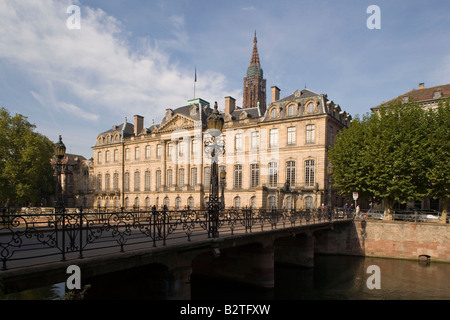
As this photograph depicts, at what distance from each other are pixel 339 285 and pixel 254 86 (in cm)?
8065

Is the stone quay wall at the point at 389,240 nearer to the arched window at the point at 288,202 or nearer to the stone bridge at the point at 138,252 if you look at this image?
the arched window at the point at 288,202

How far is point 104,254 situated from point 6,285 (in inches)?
89.3

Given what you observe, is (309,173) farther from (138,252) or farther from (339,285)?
(138,252)

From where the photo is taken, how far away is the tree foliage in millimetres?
25438

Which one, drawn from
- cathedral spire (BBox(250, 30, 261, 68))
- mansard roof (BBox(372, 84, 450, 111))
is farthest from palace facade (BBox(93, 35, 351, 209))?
cathedral spire (BBox(250, 30, 261, 68))

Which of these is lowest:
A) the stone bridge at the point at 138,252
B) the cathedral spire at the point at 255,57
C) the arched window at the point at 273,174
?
the stone bridge at the point at 138,252

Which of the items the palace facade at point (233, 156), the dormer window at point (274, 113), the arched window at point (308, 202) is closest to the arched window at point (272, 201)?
the palace facade at point (233, 156)

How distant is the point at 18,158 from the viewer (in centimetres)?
4059

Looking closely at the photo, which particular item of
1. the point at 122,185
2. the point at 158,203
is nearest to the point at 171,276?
the point at 158,203

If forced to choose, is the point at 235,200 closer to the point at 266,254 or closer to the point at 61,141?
the point at 266,254

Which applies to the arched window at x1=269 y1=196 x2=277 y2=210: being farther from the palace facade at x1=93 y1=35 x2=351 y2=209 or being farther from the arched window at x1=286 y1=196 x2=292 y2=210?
the arched window at x1=286 y1=196 x2=292 y2=210

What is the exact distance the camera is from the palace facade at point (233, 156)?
35.4 meters

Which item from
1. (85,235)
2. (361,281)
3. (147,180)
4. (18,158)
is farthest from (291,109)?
(18,158)

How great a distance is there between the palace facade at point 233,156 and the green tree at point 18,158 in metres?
14.9
